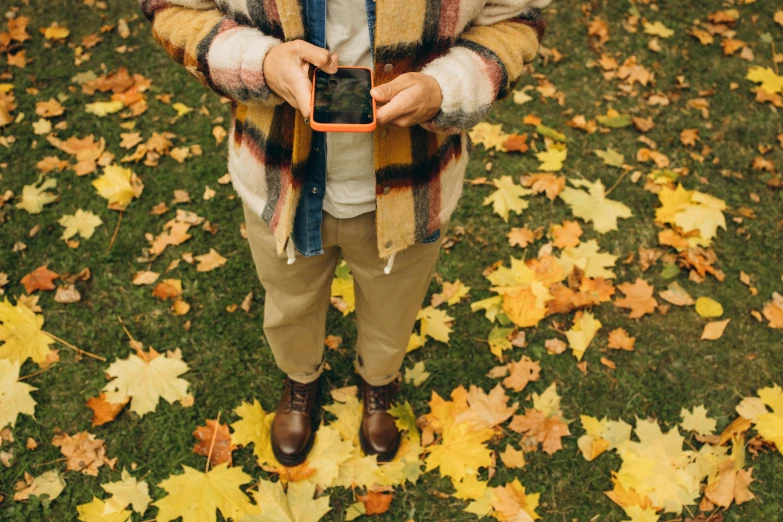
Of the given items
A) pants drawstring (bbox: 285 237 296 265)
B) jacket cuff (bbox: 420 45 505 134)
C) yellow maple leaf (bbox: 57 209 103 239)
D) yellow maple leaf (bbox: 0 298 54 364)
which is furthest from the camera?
yellow maple leaf (bbox: 57 209 103 239)

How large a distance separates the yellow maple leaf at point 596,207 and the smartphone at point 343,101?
2352 mm

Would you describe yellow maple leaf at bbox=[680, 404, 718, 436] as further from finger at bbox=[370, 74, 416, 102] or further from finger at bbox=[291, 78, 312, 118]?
finger at bbox=[291, 78, 312, 118]

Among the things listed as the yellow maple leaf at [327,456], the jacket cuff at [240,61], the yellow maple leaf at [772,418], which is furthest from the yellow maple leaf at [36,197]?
the yellow maple leaf at [772,418]

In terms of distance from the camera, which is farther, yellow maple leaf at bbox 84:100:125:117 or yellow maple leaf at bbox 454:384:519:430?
yellow maple leaf at bbox 84:100:125:117

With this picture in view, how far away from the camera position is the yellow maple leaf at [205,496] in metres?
2.20

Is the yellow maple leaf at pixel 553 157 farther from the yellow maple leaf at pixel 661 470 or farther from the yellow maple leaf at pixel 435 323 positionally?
the yellow maple leaf at pixel 661 470

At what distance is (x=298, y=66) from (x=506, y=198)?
2.32 metres

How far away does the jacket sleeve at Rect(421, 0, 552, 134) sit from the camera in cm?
123

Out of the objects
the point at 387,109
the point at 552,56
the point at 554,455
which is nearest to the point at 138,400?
the point at 554,455

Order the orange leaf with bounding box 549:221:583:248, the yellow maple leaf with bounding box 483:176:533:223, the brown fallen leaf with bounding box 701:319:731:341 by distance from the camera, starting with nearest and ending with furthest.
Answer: the brown fallen leaf with bounding box 701:319:731:341, the orange leaf with bounding box 549:221:583:248, the yellow maple leaf with bounding box 483:176:533:223

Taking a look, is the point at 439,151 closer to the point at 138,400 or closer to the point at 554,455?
the point at 554,455

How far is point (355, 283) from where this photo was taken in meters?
1.90

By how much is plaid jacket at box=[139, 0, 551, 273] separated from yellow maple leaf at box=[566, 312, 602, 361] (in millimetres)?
1526

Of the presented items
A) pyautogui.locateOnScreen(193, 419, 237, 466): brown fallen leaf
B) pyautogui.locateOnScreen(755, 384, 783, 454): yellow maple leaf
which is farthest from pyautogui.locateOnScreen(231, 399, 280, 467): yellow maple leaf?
pyautogui.locateOnScreen(755, 384, 783, 454): yellow maple leaf
